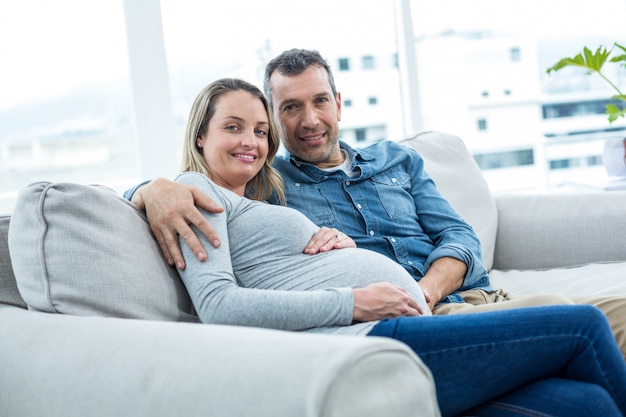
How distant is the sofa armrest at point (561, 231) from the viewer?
2.21 m

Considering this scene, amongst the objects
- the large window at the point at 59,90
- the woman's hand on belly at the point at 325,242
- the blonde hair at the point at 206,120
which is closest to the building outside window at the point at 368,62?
the large window at the point at 59,90

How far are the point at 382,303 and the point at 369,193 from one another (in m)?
0.71

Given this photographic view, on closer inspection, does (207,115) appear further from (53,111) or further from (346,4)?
(346,4)

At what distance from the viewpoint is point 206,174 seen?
5.68ft

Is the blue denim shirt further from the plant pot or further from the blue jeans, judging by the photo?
the plant pot

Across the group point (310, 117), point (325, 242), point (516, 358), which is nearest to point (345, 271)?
point (325, 242)

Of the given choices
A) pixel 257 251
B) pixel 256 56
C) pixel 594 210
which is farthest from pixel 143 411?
pixel 256 56

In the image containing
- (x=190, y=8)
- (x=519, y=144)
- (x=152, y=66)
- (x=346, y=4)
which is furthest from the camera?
(x=519, y=144)

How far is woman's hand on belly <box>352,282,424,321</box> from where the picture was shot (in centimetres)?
130

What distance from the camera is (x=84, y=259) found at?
128cm

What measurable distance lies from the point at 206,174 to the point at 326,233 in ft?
1.14

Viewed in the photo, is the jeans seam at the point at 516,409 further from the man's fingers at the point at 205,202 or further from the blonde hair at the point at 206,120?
the blonde hair at the point at 206,120

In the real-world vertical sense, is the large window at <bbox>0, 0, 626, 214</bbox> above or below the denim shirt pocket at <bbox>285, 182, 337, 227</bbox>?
above

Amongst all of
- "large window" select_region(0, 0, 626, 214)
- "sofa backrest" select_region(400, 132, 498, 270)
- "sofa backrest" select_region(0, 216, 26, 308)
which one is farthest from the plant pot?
"sofa backrest" select_region(0, 216, 26, 308)
